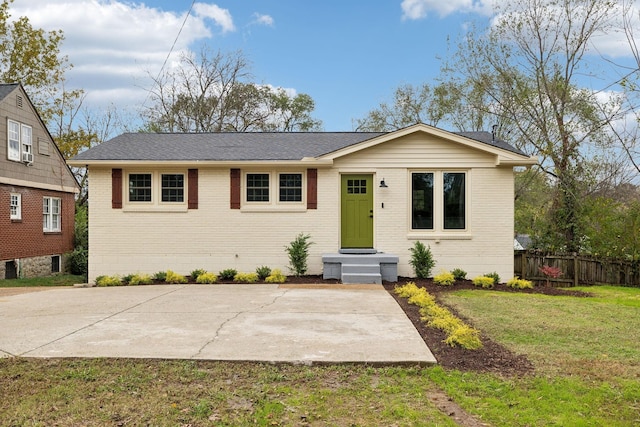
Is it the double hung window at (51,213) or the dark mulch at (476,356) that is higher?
the double hung window at (51,213)

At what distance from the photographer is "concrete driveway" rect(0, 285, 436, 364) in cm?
510

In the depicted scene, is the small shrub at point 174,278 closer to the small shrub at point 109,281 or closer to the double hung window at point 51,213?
the small shrub at point 109,281

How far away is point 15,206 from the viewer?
1823 centimetres

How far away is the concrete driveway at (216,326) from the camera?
5.10 metres

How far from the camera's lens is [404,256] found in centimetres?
1245

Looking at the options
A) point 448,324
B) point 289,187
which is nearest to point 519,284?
point 448,324

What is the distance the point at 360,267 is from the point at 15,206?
14.5 m

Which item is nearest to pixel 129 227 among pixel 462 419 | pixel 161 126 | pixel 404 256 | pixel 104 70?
pixel 404 256

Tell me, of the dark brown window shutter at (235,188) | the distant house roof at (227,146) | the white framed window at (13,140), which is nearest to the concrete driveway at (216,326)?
the dark brown window shutter at (235,188)

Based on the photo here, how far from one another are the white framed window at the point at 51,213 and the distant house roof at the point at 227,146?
8.26 metres

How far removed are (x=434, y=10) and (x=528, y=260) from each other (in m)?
10.1

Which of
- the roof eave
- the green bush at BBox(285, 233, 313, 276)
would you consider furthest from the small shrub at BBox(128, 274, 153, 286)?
the green bush at BBox(285, 233, 313, 276)

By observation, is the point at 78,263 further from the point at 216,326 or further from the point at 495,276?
the point at 495,276

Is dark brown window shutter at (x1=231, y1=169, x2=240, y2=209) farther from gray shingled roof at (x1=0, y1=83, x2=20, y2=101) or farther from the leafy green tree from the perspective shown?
the leafy green tree
